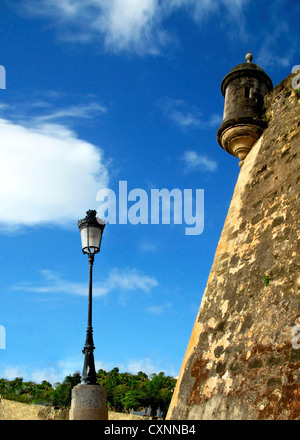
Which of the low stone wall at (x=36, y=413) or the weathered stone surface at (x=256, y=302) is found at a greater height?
the weathered stone surface at (x=256, y=302)

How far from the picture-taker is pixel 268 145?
7.35 meters

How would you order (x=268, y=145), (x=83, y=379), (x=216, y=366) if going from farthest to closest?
(x=268, y=145) → (x=83, y=379) → (x=216, y=366)

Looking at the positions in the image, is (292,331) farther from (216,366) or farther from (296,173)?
(296,173)

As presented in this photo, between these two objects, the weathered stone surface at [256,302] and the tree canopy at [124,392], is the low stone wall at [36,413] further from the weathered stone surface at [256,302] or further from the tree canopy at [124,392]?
the tree canopy at [124,392]

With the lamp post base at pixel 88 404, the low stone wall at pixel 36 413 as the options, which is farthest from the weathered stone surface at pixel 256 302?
the low stone wall at pixel 36 413

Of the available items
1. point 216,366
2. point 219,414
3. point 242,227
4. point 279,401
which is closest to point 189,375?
point 216,366

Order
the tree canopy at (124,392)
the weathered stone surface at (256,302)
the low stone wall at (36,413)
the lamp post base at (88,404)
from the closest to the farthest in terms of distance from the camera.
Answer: the weathered stone surface at (256,302) → the lamp post base at (88,404) → the low stone wall at (36,413) → the tree canopy at (124,392)

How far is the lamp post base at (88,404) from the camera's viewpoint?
221 inches

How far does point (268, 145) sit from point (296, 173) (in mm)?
1461

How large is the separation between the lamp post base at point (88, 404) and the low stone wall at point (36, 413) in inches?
570

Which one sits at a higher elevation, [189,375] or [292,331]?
[292,331]

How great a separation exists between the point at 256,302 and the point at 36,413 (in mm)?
23874

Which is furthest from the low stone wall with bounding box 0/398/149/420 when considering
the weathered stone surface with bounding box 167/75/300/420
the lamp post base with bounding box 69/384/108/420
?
the weathered stone surface with bounding box 167/75/300/420

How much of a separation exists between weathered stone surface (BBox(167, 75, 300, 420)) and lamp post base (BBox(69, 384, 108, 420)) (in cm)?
106
